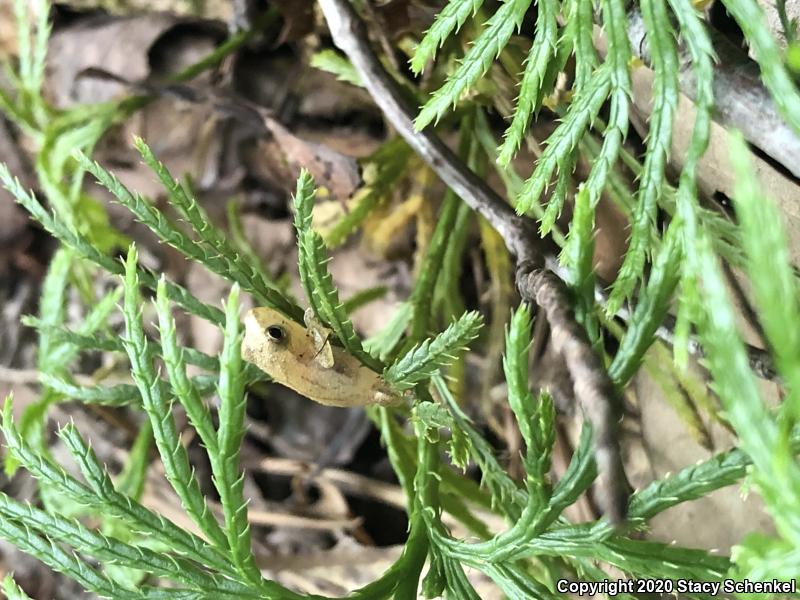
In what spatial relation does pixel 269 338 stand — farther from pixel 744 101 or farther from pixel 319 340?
pixel 744 101

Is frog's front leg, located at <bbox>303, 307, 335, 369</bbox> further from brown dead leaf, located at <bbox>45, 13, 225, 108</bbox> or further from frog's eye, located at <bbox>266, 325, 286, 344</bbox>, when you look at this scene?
brown dead leaf, located at <bbox>45, 13, 225, 108</bbox>

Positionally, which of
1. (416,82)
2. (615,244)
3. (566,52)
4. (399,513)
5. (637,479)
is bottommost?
(399,513)

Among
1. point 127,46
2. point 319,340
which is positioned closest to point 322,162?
point 319,340

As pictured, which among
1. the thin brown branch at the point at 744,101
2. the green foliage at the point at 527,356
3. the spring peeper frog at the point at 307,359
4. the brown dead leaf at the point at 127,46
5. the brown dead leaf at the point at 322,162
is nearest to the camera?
the green foliage at the point at 527,356

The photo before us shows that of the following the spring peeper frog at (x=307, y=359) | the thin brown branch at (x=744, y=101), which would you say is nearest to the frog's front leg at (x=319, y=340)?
the spring peeper frog at (x=307, y=359)

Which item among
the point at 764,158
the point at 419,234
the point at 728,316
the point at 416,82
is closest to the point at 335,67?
the point at 416,82

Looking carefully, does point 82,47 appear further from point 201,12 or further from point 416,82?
point 416,82

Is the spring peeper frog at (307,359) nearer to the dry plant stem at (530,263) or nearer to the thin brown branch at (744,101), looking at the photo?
the dry plant stem at (530,263)

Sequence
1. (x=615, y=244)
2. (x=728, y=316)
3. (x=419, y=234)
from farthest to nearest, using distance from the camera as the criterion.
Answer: (x=419, y=234)
(x=615, y=244)
(x=728, y=316)
